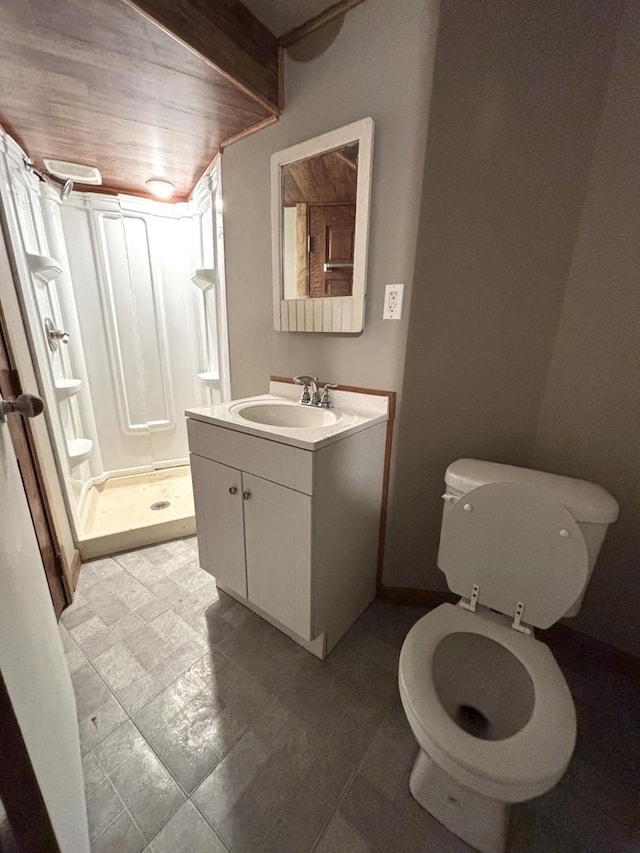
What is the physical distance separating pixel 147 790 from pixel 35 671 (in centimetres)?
53

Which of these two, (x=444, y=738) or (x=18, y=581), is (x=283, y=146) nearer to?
(x=18, y=581)

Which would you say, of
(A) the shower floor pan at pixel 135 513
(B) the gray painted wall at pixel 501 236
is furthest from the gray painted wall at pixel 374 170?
(A) the shower floor pan at pixel 135 513

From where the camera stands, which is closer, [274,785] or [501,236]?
[274,785]

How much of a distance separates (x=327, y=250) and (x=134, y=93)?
2.90 feet

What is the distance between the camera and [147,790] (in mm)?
877

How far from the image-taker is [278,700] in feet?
3.60

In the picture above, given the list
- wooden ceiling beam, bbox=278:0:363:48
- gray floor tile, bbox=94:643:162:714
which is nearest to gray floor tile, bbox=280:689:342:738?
gray floor tile, bbox=94:643:162:714

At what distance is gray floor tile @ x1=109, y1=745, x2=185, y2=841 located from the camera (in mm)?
825

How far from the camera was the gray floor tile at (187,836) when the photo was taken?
2.55ft

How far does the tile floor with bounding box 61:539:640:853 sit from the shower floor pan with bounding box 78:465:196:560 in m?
0.39

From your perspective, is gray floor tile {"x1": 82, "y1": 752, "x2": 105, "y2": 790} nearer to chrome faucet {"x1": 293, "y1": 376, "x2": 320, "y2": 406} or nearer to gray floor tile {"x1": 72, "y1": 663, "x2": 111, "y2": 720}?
gray floor tile {"x1": 72, "y1": 663, "x2": 111, "y2": 720}

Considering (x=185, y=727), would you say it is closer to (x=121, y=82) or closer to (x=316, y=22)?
(x=121, y=82)

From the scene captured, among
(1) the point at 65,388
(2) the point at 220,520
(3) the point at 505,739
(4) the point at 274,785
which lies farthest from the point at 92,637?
(3) the point at 505,739

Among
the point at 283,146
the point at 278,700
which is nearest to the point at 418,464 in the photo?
the point at 278,700
